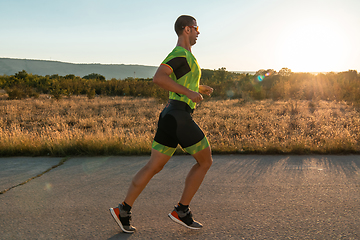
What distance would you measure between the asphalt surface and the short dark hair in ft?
6.27

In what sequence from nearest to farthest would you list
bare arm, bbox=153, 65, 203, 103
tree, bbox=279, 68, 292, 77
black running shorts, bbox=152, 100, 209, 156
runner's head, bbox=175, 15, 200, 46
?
1. bare arm, bbox=153, 65, 203, 103
2. black running shorts, bbox=152, 100, 209, 156
3. runner's head, bbox=175, 15, 200, 46
4. tree, bbox=279, 68, 292, 77

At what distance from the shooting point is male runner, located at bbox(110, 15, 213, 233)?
2.40 m

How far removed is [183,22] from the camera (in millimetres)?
2582

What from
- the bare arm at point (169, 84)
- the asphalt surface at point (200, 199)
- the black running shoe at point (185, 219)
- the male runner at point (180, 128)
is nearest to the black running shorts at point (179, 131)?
the male runner at point (180, 128)

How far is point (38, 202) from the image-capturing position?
3.35 m

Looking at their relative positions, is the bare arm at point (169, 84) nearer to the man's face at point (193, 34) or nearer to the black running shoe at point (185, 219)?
the man's face at point (193, 34)

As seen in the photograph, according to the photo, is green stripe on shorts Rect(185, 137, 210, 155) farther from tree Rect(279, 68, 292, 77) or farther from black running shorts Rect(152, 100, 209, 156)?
tree Rect(279, 68, 292, 77)

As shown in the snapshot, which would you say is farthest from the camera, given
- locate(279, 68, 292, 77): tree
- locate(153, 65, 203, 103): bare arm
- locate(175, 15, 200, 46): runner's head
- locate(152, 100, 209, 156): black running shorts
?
locate(279, 68, 292, 77): tree

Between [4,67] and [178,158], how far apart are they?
19939cm

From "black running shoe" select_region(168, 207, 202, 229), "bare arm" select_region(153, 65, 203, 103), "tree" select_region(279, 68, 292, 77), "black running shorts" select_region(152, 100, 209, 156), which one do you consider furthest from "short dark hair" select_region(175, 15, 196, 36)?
"tree" select_region(279, 68, 292, 77)

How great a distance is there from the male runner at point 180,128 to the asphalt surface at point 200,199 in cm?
25

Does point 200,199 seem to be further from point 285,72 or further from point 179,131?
point 285,72

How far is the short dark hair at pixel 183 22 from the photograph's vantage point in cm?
258

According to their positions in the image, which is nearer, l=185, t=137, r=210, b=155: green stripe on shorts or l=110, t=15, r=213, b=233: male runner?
l=110, t=15, r=213, b=233: male runner
